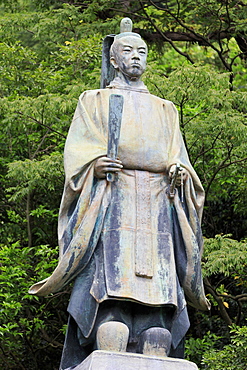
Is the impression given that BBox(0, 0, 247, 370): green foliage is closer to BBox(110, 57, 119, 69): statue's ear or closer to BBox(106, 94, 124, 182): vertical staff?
BBox(110, 57, 119, 69): statue's ear

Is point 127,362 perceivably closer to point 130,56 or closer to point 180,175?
point 180,175

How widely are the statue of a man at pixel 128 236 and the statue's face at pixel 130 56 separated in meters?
0.03

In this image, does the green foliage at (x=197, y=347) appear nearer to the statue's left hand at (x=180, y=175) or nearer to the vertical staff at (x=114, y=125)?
the statue's left hand at (x=180, y=175)

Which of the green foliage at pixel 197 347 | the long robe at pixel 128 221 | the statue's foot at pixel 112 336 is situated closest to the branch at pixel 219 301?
the green foliage at pixel 197 347

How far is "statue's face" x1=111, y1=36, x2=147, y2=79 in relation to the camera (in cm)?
728

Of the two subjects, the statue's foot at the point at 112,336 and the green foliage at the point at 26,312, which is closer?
the statue's foot at the point at 112,336

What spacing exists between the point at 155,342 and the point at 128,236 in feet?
2.65

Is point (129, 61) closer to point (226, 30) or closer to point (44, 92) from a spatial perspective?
point (44, 92)

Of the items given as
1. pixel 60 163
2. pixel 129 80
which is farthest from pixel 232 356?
pixel 129 80

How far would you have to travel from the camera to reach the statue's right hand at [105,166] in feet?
22.2

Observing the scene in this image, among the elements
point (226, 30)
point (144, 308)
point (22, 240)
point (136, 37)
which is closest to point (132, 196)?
point (144, 308)

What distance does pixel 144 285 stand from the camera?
6.53 metres

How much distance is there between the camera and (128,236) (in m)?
6.68

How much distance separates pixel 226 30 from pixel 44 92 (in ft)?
11.2
